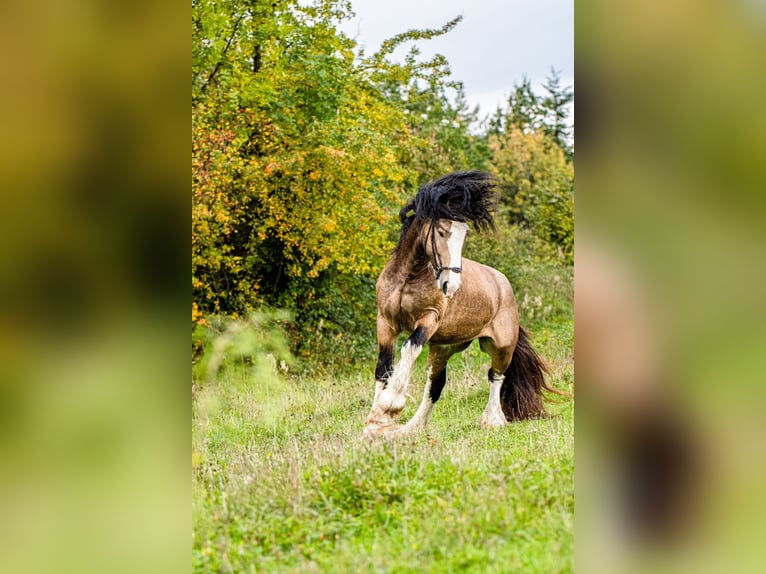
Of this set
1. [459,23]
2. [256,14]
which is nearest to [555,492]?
[256,14]

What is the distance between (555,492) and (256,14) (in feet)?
26.6

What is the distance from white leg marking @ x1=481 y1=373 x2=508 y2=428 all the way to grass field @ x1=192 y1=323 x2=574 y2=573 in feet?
1.94

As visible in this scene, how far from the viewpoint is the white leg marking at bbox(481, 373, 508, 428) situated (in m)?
6.67

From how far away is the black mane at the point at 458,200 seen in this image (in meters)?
5.50

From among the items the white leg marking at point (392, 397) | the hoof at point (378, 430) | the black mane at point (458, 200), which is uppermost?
the black mane at point (458, 200)

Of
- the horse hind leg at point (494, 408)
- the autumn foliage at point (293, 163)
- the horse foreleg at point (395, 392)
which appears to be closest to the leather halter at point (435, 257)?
the horse foreleg at point (395, 392)


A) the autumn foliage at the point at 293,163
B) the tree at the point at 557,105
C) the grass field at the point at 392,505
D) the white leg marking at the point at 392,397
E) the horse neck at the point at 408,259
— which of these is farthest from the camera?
the tree at the point at 557,105

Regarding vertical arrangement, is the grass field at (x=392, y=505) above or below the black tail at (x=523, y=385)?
below

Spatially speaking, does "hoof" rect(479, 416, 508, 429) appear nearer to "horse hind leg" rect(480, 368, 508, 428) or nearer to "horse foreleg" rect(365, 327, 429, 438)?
"horse hind leg" rect(480, 368, 508, 428)

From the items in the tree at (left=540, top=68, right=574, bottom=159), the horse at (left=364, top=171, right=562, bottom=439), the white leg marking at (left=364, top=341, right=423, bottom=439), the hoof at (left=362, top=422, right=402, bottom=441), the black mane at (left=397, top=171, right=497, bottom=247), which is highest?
the tree at (left=540, top=68, right=574, bottom=159)

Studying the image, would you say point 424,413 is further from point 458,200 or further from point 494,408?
point 458,200

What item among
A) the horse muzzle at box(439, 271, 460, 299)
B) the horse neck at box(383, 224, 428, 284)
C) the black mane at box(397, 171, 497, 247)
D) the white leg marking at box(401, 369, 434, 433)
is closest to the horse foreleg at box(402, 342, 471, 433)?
the white leg marking at box(401, 369, 434, 433)

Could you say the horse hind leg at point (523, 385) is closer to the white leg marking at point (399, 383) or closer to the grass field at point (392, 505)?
the grass field at point (392, 505)
